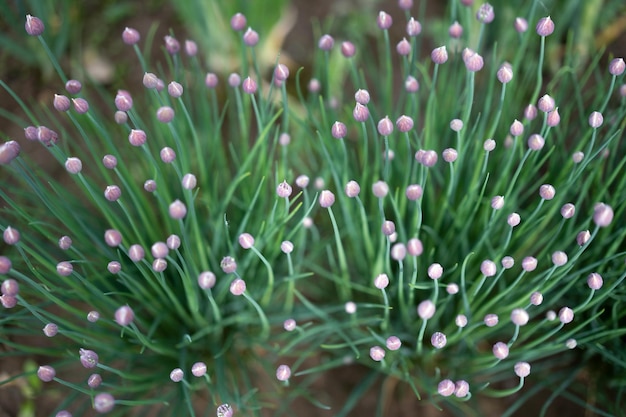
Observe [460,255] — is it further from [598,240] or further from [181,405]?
[181,405]

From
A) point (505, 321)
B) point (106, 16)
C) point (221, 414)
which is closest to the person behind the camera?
point (221, 414)

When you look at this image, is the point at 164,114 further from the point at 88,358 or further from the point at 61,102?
the point at 88,358

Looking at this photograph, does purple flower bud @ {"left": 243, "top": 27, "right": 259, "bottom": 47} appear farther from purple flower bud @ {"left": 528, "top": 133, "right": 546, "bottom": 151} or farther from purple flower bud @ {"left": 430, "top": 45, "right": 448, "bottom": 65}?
purple flower bud @ {"left": 528, "top": 133, "right": 546, "bottom": 151}

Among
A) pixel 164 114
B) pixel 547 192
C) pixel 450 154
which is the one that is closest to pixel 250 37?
pixel 164 114

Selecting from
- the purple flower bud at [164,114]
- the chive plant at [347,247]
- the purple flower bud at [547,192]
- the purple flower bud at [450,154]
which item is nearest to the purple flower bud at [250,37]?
the chive plant at [347,247]

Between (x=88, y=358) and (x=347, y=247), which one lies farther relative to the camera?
(x=347, y=247)

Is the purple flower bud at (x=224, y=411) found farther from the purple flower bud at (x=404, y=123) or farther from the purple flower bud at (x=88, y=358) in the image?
the purple flower bud at (x=404, y=123)

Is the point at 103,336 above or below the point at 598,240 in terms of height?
below

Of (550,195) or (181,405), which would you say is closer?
(550,195)

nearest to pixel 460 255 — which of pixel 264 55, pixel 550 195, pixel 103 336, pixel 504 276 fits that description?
pixel 504 276

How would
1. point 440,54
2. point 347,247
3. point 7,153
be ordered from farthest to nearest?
point 347,247
point 440,54
point 7,153

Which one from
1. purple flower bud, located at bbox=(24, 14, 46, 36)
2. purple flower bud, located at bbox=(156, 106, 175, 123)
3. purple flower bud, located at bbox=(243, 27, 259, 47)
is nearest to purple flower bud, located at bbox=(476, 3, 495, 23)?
purple flower bud, located at bbox=(243, 27, 259, 47)
